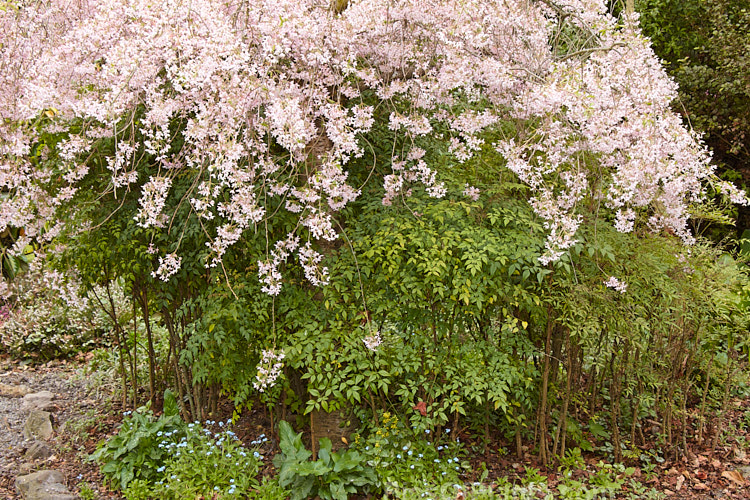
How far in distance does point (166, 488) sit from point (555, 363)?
241 cm

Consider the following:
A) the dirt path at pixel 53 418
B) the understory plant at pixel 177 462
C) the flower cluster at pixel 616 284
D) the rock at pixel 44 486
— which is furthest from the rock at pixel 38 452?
the flower cluster at pixel 616 284

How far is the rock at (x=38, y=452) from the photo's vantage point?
4.20 m

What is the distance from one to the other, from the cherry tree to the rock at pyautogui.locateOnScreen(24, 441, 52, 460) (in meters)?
1.74

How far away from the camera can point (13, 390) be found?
537cm

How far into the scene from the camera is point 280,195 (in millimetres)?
3363

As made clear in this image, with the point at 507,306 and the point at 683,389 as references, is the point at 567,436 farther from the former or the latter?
the point at 507,306

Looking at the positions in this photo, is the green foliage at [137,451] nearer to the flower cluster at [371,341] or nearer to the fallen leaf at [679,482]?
the flower cluster at [371,341]

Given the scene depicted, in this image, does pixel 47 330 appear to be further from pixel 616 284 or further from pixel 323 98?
pixel 616 284

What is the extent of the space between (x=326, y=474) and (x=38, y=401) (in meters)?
3.05

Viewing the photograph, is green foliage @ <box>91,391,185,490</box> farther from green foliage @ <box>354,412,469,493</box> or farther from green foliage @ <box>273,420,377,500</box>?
green foliage @ <box>354,412,469,493</box>

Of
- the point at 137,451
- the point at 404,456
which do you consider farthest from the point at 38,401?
the point at 404,456

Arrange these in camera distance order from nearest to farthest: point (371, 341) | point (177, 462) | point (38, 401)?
point (371, 341)
point (177, 462)
point (38, 401)

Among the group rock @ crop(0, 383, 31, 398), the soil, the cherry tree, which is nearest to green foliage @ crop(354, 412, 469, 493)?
the soil

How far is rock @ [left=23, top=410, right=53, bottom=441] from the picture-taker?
177 inches
